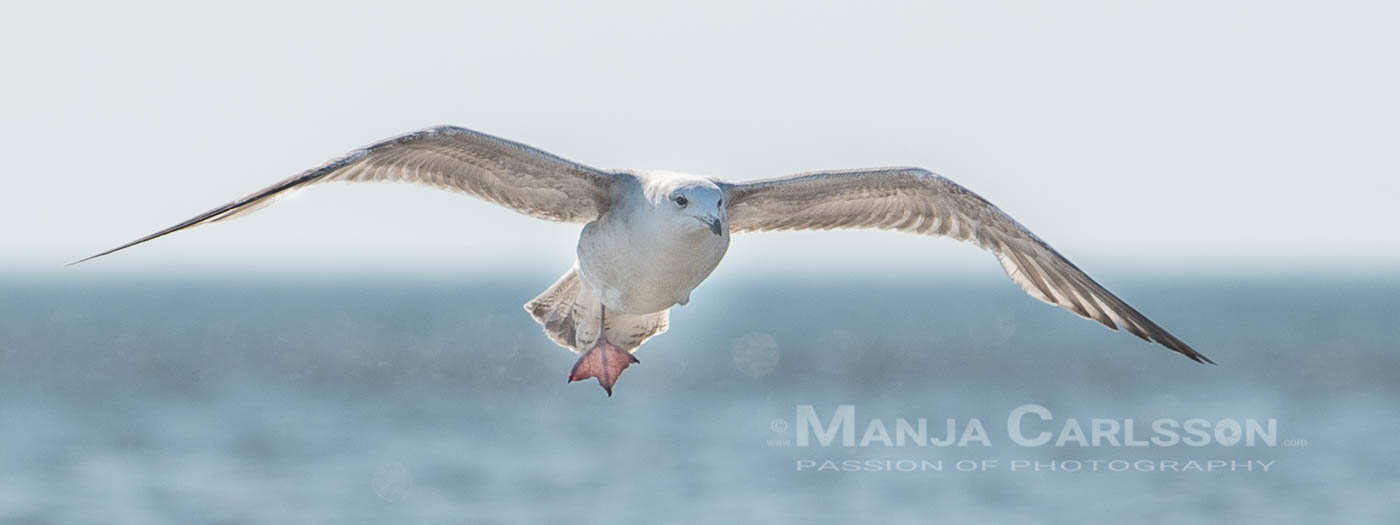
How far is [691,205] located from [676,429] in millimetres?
30389

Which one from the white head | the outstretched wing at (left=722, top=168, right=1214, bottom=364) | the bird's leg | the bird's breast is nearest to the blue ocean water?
the bird's leg

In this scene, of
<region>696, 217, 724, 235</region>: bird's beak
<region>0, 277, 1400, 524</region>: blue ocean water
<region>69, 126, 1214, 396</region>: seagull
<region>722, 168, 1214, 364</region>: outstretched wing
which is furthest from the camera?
<region>0, 277, 1400, 524</region>: blue ocean water

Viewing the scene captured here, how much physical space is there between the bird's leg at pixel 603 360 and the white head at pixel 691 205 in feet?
5.98

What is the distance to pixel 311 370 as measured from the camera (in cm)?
5588

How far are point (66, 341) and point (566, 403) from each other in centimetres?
3838

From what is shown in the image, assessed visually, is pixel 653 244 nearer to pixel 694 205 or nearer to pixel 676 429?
pixel 694 205

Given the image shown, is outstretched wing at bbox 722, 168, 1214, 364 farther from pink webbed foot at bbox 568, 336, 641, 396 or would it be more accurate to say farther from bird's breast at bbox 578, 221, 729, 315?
pink webbed foot at bbox 568, 336, 641, 396

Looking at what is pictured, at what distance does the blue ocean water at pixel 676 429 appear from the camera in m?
30.4

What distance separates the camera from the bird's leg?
11.6 metres

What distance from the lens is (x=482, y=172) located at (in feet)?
35.6

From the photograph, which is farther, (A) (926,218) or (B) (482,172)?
(A) (926,218)

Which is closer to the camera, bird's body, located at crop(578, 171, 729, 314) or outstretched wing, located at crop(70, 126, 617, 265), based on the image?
bird's body, located at crop(578, 171, 729, 314)

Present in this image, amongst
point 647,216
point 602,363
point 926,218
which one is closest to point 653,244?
point 647,216

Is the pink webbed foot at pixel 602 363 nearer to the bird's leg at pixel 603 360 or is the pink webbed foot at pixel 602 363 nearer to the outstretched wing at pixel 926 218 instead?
the bird's leg at pixel 603 360
